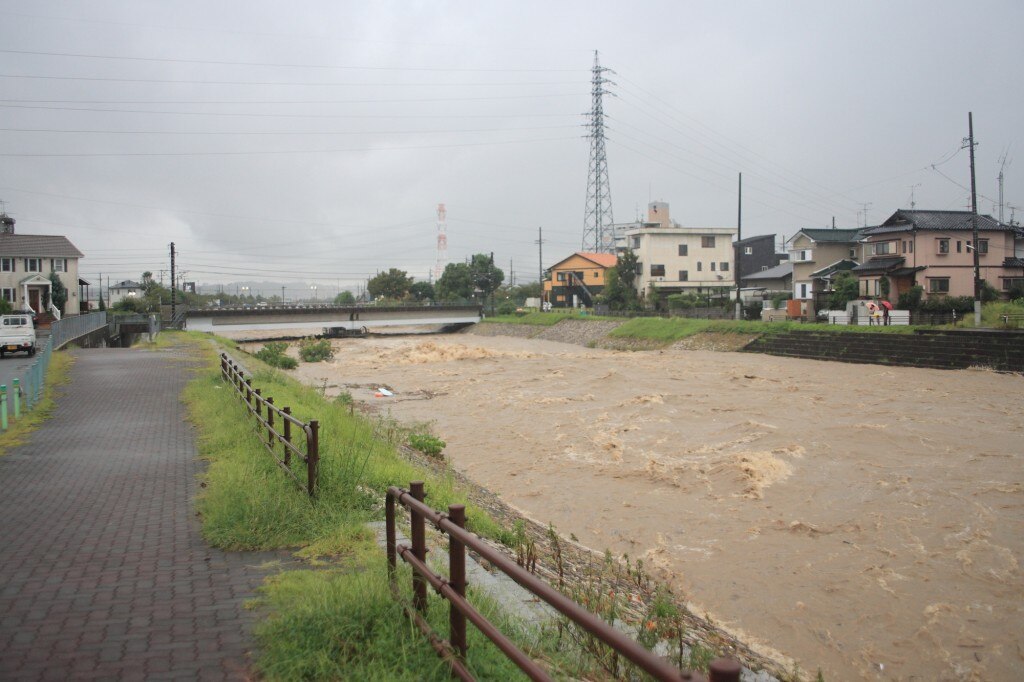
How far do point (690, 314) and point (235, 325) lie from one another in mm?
36497

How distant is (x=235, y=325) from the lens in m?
60.1

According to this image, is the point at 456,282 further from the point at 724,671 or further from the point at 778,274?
the point at 724,671

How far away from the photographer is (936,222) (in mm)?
42406

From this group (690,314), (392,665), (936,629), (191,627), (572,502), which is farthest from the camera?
(690,314)

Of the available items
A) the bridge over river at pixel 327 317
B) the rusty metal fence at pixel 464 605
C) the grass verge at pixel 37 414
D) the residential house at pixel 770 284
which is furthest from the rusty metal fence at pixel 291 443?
the bridge over river at pixel 327 317

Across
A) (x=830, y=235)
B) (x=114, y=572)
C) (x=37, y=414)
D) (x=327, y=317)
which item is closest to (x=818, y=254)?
(x=830, y=235)

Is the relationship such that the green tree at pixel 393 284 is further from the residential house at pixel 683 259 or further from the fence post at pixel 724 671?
the fence post at pixel 724 671

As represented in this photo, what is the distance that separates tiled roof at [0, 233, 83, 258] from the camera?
5781 cm

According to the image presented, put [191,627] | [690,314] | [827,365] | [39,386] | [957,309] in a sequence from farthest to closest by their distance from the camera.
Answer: [690,314], [957,309], [827,365], [39,386], [191,627]

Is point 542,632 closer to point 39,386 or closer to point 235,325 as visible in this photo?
point 39,386

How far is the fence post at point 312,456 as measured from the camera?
714 centimetres

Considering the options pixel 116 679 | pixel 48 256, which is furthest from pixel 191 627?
pixel 48 256

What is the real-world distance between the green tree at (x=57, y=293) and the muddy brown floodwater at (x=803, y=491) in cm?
4167

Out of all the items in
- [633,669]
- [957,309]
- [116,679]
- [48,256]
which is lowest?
[633,669]
